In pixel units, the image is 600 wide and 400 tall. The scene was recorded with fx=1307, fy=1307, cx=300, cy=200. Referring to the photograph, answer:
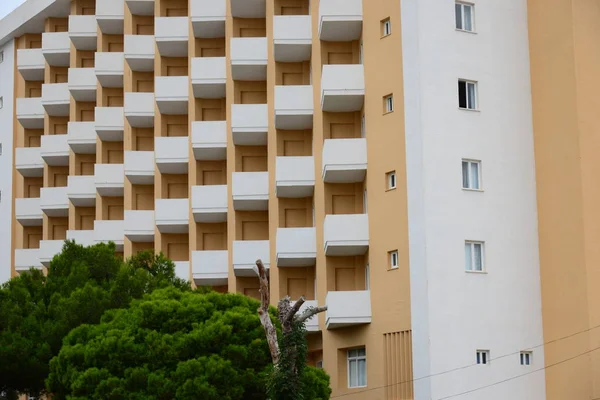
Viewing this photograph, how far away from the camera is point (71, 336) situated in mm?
52688

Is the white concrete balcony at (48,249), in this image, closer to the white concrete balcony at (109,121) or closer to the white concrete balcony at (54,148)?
the white concrete balcony at (54,148)

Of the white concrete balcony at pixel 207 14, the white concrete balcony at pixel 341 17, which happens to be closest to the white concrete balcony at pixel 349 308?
the white concrete balcony at pixel 341 17

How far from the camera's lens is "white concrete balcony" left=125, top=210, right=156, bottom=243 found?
66188 mm

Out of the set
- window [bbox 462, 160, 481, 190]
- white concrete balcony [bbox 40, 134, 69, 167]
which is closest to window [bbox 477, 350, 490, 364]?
window [bbox 462, 160, 481, 190]

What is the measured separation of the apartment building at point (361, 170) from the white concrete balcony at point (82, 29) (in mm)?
102

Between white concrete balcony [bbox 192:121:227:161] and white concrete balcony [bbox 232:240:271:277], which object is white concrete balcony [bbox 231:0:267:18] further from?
white concrete balcony [bbox 232:240:271:277]

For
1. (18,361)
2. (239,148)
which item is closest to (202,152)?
(239,148)

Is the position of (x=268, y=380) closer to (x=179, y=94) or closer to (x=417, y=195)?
(x=417, y=195)

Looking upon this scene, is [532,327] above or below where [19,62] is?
below

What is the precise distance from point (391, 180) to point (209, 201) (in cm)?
1160

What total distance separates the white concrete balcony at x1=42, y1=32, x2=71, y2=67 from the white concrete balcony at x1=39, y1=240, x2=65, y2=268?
419 inches

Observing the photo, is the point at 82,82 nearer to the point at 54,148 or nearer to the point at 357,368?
the point at 54,148

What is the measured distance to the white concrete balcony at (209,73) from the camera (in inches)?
2579

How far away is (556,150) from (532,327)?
7.42m
